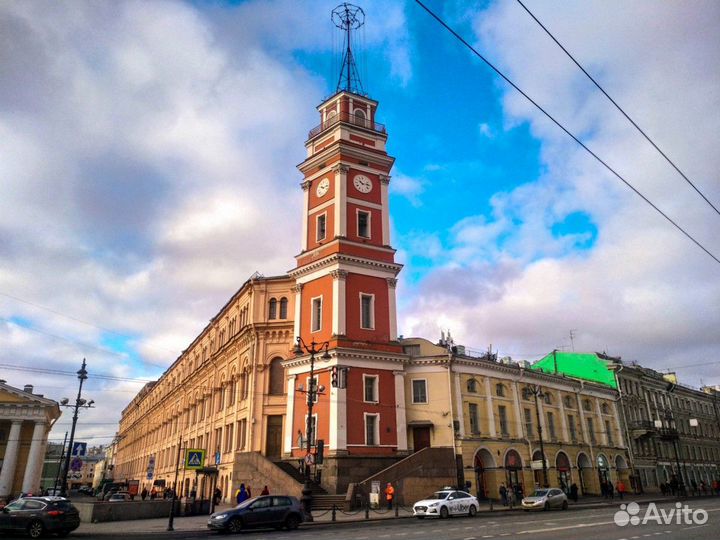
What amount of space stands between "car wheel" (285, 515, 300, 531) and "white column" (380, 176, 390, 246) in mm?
23902

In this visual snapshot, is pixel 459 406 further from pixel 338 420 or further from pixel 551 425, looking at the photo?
pixel 551 425

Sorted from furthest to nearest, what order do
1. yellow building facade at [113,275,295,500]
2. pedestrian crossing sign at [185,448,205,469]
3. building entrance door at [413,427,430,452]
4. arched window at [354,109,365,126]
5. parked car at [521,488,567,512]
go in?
arched window at [354,109,365,126] < yellow building facade at [113,275,295,500] < building entrance door at [413,427,430,452] < parked car at [521,488,567,512] < pedestrian crossing sign at [185,448,205,469]

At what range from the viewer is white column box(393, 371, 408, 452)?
37.7 m

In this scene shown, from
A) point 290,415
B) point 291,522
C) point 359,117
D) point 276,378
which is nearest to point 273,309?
point 276,378

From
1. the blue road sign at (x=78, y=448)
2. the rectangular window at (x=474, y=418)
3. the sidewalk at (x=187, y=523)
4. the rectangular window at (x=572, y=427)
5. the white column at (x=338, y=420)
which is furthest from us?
the rectangular window at (x=572, y=427)

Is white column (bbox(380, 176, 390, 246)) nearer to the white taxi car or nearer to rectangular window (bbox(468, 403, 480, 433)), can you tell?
rectangular window (bbox(468, 403, 480, 433))

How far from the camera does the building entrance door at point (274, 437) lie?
4228 centimetres

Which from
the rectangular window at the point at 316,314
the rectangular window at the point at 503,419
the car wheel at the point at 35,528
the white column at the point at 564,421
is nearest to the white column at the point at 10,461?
the rectangular window at the point at 316,314

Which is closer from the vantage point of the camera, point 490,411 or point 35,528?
point 35,528

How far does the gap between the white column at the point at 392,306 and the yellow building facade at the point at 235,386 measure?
9165mm

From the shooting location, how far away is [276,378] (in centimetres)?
4456

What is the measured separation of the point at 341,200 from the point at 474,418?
19407 mm

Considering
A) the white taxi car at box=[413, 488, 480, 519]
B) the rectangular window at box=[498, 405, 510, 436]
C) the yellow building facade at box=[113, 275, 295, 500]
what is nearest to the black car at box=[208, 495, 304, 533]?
the white taxi car at box=[413, 488, 480, 519]

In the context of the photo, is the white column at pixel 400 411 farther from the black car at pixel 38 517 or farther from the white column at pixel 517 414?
the black car at pixel 38 517
